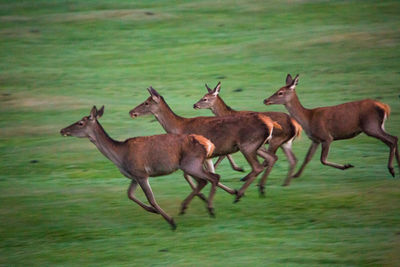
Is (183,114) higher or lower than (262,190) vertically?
lower

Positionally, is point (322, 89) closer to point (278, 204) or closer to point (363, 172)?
point (363, 172)

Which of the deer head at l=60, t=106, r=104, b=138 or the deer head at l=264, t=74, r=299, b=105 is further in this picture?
the deer head at l=264, t=74, r=299, b=105

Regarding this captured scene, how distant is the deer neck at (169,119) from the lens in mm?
15305

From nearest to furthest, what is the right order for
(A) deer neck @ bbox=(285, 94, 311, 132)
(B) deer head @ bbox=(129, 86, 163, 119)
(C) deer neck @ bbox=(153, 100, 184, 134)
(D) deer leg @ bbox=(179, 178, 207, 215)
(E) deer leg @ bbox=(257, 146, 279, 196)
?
(D) deer leg @ bbox=(179, 178, 207, 215) < (E) deer leg @ bbox=(257, 146, 279, 196) < (C) deer neck @ bbox=(153, 100, 184, 134) < (B) deer head @ bbox=(129, 86, 163, 119) < (A) deer neck @ bbox=(285, 94, 311, 132)

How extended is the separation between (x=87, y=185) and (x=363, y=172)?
4462mm

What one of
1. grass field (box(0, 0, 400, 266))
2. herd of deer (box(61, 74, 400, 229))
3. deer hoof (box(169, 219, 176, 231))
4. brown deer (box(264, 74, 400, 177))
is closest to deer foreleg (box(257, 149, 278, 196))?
herd of deer (box(61, 74, 400, 229))

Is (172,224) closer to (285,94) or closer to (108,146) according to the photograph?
(108,146)

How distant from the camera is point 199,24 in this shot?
32438 mm

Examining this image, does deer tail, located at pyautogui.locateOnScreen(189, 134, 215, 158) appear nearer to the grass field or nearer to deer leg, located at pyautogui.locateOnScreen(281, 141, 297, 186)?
the grass field

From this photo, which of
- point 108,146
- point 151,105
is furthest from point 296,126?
point 108,146

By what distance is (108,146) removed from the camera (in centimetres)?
1371

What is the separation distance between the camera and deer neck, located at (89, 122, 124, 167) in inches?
533

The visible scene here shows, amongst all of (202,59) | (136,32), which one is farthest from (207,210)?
(136,32)

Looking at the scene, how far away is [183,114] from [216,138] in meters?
7.80
